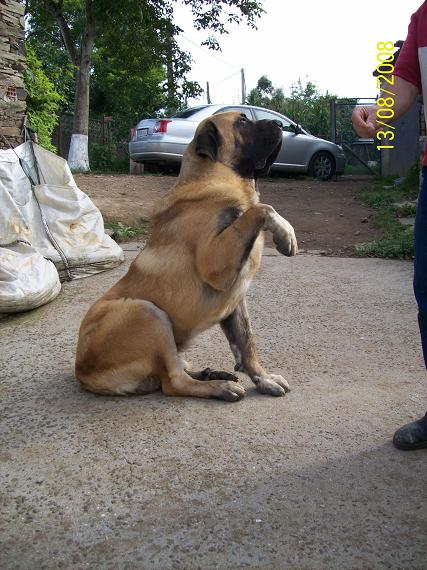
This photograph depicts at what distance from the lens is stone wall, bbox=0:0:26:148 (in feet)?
21.6

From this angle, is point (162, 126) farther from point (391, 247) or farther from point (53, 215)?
point (391, 247)

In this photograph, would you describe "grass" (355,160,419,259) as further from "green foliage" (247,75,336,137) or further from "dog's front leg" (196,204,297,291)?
Result: "green foliage" (247,75,336,137)

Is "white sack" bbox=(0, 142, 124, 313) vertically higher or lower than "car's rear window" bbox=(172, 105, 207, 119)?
lower

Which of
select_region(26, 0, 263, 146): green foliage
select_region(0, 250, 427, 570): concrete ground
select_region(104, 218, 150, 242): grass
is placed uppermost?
select_region(26, 0, 263, 146): green foliage

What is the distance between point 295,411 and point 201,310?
72cm

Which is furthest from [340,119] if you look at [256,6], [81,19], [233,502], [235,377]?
[233,502]

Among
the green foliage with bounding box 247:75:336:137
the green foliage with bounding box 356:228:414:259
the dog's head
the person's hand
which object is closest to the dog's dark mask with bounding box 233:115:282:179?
the dog's head

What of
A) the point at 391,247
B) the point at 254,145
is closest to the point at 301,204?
the point at 391,247

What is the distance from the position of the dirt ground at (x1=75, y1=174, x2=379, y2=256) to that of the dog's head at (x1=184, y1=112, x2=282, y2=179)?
3.95 metres

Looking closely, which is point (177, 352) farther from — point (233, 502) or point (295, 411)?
point (233, 502)

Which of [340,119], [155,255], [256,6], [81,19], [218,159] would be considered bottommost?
[155,255]

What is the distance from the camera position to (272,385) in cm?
312

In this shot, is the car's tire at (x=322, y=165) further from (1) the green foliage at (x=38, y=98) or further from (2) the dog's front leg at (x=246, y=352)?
(2) the dog's front leg at (x=246, y=352)

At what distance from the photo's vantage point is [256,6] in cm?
1695
